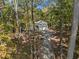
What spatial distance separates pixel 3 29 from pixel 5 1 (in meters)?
1.57

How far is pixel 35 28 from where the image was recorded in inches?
384

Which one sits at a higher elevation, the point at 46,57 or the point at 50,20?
the point at 50,20

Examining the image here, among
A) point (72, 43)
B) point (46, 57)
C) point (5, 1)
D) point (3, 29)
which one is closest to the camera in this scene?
point (72, 43)

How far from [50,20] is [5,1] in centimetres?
236

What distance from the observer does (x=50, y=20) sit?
393 inches

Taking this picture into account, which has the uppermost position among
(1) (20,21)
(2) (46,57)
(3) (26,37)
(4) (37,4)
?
(4) (37,4)

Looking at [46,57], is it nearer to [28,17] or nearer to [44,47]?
[44,47]

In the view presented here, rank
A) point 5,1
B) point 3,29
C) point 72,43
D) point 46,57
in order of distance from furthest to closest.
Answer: point 5,1 < point 3,29 < point 46,57 < point 72,43

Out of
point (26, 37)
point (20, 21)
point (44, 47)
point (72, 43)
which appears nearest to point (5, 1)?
point (20, 21)

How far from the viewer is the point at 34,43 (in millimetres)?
9461

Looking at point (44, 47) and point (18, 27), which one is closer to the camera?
point (44, 47)

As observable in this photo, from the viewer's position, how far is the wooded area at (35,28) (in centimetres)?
910

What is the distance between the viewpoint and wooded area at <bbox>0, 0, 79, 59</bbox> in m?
9.10

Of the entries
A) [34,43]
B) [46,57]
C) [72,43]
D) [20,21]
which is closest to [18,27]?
[20,21]
